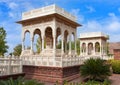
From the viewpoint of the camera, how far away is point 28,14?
727 inches

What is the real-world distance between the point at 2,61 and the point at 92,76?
23.5ft

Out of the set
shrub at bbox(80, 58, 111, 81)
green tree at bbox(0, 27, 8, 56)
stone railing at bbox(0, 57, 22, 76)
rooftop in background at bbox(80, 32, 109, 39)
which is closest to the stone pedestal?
shrub at bbox(80, 58, 111, 81)

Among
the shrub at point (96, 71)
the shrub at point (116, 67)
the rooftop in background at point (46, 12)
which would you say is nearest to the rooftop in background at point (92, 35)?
the shrub at point (116, 67)

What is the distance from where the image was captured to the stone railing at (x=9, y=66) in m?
9.12

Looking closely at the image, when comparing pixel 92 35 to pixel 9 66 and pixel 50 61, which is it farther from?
pixel 9 66

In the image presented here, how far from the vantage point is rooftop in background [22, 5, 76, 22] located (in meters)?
16.2

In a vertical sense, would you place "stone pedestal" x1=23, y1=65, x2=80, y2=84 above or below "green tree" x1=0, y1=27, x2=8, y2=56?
below

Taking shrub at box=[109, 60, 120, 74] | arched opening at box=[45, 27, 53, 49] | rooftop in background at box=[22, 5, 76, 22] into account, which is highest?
rooftop in background at box=[22, 5, 76, 22]

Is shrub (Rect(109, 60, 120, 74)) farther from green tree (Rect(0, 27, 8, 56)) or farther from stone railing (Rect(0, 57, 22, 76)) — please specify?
green tree (Rect(0, 27, 8, 56))

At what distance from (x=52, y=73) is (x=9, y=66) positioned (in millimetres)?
4113

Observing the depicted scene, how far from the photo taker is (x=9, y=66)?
953cm

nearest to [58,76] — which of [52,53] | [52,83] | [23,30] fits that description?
[52,83]

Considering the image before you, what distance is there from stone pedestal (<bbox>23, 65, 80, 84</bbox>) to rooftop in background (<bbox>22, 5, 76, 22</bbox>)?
6109mm

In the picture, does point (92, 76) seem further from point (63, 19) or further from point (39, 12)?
point (39, 12)
